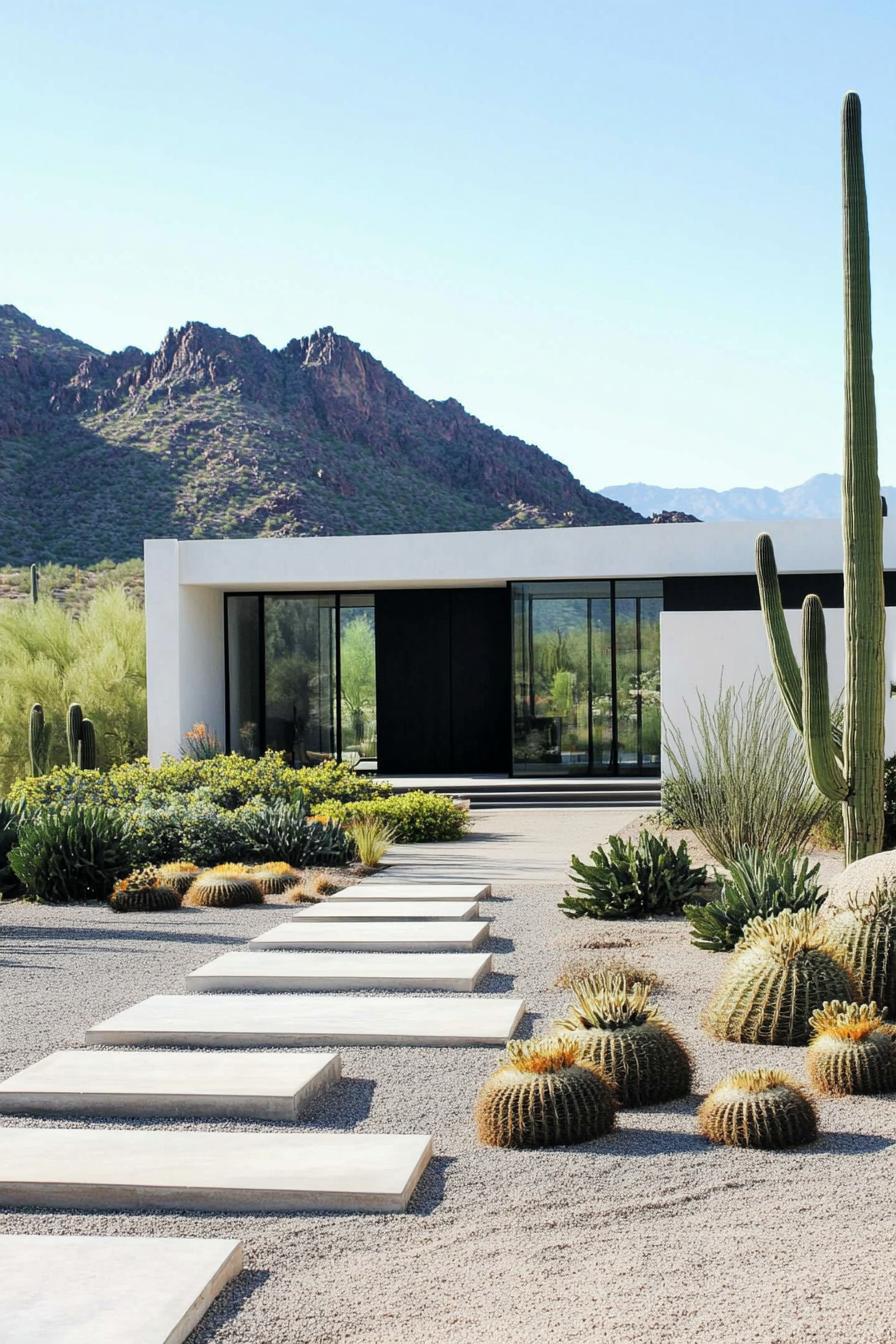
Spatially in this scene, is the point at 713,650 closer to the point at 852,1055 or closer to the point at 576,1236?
the point at 852,1055

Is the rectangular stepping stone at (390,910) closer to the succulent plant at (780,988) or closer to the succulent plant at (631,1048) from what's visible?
the succulent plant at (780,988)

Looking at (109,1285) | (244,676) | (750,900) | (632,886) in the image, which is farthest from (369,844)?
(244,676)

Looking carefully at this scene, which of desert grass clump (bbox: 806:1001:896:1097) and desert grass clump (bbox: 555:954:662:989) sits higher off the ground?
desert grass clump (bbox: 806:1001:896:1097)

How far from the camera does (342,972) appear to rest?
7453mm

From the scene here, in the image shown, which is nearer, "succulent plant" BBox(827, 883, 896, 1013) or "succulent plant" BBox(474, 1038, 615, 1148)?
"succulent plant" BBox(474, 1038, 615, 1148)

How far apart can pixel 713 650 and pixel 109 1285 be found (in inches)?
564

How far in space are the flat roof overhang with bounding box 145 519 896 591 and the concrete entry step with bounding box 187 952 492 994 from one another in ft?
39.0

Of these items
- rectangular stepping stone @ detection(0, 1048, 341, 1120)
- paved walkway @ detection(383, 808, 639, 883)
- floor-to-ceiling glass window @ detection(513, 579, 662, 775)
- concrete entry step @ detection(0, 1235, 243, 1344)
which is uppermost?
floor-to-ceiling glass window @ detection(513, 579, 662, 775)

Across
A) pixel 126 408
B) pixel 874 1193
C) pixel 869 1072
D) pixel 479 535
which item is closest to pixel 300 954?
pixel 869 1072

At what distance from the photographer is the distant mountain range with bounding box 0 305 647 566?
138 ft

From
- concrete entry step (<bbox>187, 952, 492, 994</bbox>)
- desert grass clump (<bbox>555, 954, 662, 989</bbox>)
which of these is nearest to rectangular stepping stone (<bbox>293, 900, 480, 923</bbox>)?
concrete entry step (<bbox>187, 952, 492, 994</bbox>)

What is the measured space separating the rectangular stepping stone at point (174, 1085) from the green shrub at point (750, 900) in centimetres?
310

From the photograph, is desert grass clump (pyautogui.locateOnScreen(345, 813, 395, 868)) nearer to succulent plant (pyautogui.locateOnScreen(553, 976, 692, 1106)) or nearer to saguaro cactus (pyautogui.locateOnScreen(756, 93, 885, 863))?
saguaro cactus (pyautogui.locateOnScreen(756, 93, 885, 863))

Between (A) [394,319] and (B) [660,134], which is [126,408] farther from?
(B) [660,134]
